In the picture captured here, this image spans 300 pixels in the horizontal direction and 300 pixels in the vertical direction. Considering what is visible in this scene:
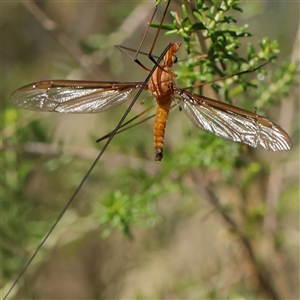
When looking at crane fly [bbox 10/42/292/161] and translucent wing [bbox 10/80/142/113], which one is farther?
translucent wing [bbox 10/80/142/113]

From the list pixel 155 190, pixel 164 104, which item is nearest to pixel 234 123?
pixel 164 104

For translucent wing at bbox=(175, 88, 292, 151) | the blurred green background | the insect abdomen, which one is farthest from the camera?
the blurred green background

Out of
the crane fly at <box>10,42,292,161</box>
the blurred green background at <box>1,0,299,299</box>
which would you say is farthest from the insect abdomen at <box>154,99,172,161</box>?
the blurred green background at <box>1,0,299,299</box>

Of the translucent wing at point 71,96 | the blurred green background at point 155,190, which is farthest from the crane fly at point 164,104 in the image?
the blurred green background at point 155,190

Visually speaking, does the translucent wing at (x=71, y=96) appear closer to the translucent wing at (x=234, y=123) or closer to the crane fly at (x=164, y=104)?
the crane fly at (x=164, y=104)

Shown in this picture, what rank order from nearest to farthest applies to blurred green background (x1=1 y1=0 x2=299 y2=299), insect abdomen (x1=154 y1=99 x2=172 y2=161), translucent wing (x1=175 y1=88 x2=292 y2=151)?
translucent wing (x1=175 y1=88 x2=292 y2=151), insect abdomen (x1=154 y1=99 x2=172 y2=161), blurred green background (x1=1 y1=0 x2=299 y2=299)

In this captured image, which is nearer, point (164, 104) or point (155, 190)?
point (164, 104)

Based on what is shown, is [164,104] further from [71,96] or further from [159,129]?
[71,96]

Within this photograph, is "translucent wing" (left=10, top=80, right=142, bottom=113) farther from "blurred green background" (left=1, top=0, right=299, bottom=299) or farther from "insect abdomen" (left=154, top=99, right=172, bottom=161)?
"blurred green background" (left=1, top=0, right=299, bottom=299)

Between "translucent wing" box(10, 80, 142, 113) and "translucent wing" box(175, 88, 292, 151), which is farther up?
"translucent wing" box(10, 80, 142, 113)
